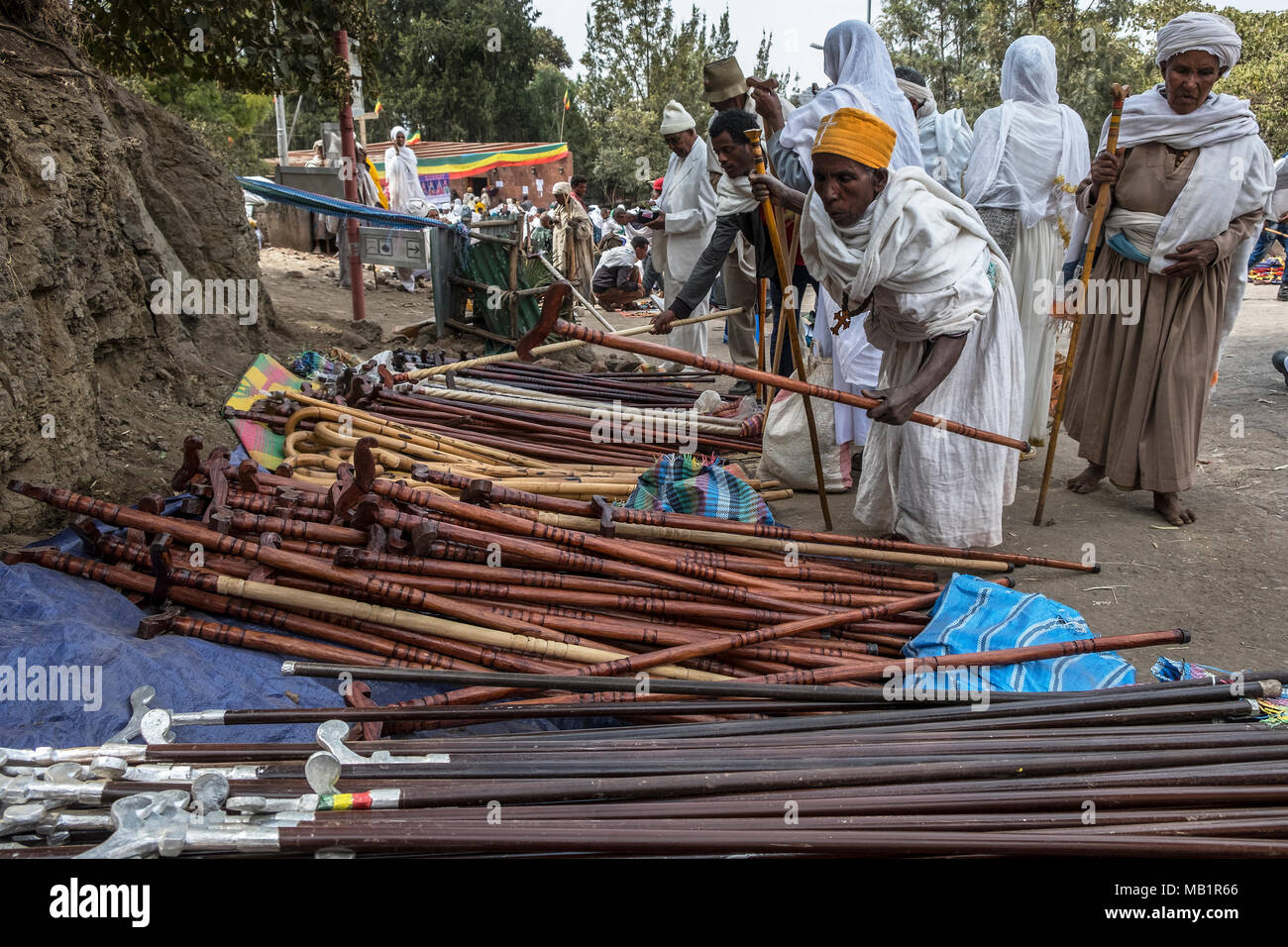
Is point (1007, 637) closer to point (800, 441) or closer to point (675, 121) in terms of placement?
point (800, 441)

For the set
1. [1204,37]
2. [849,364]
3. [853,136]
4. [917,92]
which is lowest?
[849,364]

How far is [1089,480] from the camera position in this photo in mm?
5211

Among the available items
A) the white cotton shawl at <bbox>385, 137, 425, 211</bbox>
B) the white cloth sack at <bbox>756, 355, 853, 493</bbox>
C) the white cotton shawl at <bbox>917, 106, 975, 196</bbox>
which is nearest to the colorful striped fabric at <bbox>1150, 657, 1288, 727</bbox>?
the white cloth sack at <bbox>756, 355, 853, 493</bbox>

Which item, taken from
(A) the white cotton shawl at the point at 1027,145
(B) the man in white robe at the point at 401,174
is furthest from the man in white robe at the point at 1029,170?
(B) the man in white robe at the point at 401,174

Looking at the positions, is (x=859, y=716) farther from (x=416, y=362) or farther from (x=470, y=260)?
(x=470, y=260)

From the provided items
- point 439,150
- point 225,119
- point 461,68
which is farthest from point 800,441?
point 461,68

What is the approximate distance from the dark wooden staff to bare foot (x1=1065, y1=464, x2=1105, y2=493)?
1.45m

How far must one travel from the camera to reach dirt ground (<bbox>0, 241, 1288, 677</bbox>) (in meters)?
→ 3.68

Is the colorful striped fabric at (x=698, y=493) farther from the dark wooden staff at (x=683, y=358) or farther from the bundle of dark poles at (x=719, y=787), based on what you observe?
the bundle of dark poles at (x=719, y=787)

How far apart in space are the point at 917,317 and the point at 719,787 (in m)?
2.27

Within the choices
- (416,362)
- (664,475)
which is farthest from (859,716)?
(416,362)

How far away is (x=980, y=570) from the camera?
12.5ft
